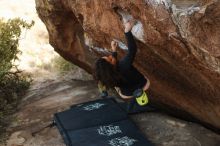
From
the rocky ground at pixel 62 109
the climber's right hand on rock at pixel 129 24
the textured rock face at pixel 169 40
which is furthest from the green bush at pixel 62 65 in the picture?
the climber's right hand on rock at pixel 129 24

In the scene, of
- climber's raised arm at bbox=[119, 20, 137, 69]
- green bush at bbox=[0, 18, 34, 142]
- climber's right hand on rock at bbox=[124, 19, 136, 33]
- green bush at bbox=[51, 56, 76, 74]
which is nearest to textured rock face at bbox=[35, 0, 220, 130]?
climber's right hand on rock at bbox=[124, 19, 136, 33]

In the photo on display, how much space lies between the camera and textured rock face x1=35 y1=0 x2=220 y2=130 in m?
5.14

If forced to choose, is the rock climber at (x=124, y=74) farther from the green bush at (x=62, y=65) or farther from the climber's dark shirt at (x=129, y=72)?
the green bush at (x=62, y=65)

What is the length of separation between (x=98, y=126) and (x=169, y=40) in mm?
2359

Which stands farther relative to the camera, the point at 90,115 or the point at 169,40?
the point at 90,115

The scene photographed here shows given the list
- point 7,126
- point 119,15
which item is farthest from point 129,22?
point 7,126

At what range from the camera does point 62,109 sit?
871 cm

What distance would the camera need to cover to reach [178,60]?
6.14m

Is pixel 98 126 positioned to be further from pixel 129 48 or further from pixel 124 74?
pixel 129 48

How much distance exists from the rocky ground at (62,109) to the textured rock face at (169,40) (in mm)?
342

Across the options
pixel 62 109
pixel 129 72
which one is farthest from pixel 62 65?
pixel 129 72

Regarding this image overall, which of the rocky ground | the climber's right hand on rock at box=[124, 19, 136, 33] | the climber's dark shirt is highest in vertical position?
the climber's right hand on rock at box=[124, 19, 136, 33]

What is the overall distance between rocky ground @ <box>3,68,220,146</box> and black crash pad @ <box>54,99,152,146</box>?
0.69ft

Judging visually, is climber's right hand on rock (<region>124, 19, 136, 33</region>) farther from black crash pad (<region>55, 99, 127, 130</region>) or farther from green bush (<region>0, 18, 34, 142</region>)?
green bush (<region>0, 18, 34, 142</region>)
